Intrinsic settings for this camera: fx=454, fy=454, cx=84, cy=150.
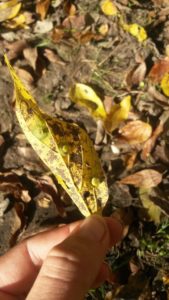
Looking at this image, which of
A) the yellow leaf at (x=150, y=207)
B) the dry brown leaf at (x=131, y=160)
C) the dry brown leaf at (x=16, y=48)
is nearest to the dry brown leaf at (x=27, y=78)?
the dry brown leaf at (x=16, y=48)

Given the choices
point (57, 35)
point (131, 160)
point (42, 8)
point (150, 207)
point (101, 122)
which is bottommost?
point (150, 207)

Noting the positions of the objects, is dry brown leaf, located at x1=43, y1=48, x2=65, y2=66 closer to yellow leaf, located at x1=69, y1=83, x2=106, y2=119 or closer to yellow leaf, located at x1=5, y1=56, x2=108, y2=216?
yellow leaf, located at x1=69, y1=83, x2=106, y2=119

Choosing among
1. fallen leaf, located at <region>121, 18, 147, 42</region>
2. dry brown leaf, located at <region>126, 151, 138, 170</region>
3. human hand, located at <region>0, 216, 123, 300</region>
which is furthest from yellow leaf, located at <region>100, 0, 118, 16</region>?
human hand, located at <region>0, 216, 123, 300</region>

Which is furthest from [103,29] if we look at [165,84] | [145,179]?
[145,179]

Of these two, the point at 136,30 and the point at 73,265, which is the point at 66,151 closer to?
the point at 73,265

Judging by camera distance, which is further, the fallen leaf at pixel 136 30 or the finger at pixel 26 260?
the fallen leaf at pixel 136 30

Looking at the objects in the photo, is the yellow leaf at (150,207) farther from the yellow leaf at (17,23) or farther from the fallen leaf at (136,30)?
the yellow leaf at (17,23)
